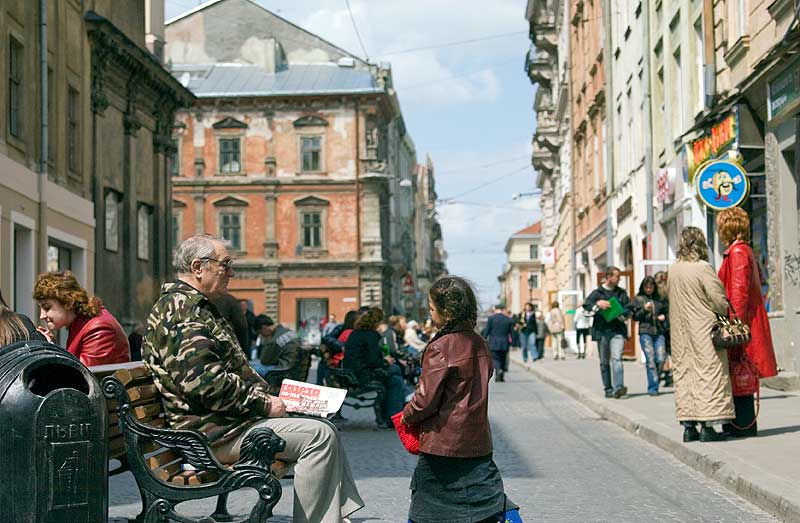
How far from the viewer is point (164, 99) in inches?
1366

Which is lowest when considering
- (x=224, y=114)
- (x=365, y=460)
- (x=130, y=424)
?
(x=365, y=460)

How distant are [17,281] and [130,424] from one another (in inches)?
694

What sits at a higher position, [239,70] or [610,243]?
[239,70]

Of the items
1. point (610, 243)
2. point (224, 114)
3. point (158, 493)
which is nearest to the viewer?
point (158, 493)

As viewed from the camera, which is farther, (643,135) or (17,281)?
(643,135)

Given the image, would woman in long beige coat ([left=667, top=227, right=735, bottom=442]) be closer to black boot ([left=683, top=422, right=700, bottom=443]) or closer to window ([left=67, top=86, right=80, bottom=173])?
black boot ([left=683, top=422, right=700, bottom=443])

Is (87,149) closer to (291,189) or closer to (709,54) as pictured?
(709,54)

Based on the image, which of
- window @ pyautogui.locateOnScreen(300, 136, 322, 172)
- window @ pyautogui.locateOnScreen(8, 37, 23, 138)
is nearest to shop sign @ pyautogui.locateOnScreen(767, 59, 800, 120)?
window @ pyautogui.locateOnScreen(8, 37, 23, 138)

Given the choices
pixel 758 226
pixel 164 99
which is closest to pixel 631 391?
pixel 758 226

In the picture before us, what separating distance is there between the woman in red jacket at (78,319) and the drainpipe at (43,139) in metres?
15.2

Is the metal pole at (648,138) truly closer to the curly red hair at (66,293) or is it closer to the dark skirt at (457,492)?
the curly red hair at (66,293)

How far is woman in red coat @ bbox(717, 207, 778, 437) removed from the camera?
10.9 metres

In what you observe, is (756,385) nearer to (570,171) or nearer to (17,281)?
(17,281)

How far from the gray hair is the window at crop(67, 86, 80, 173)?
20153 mm
